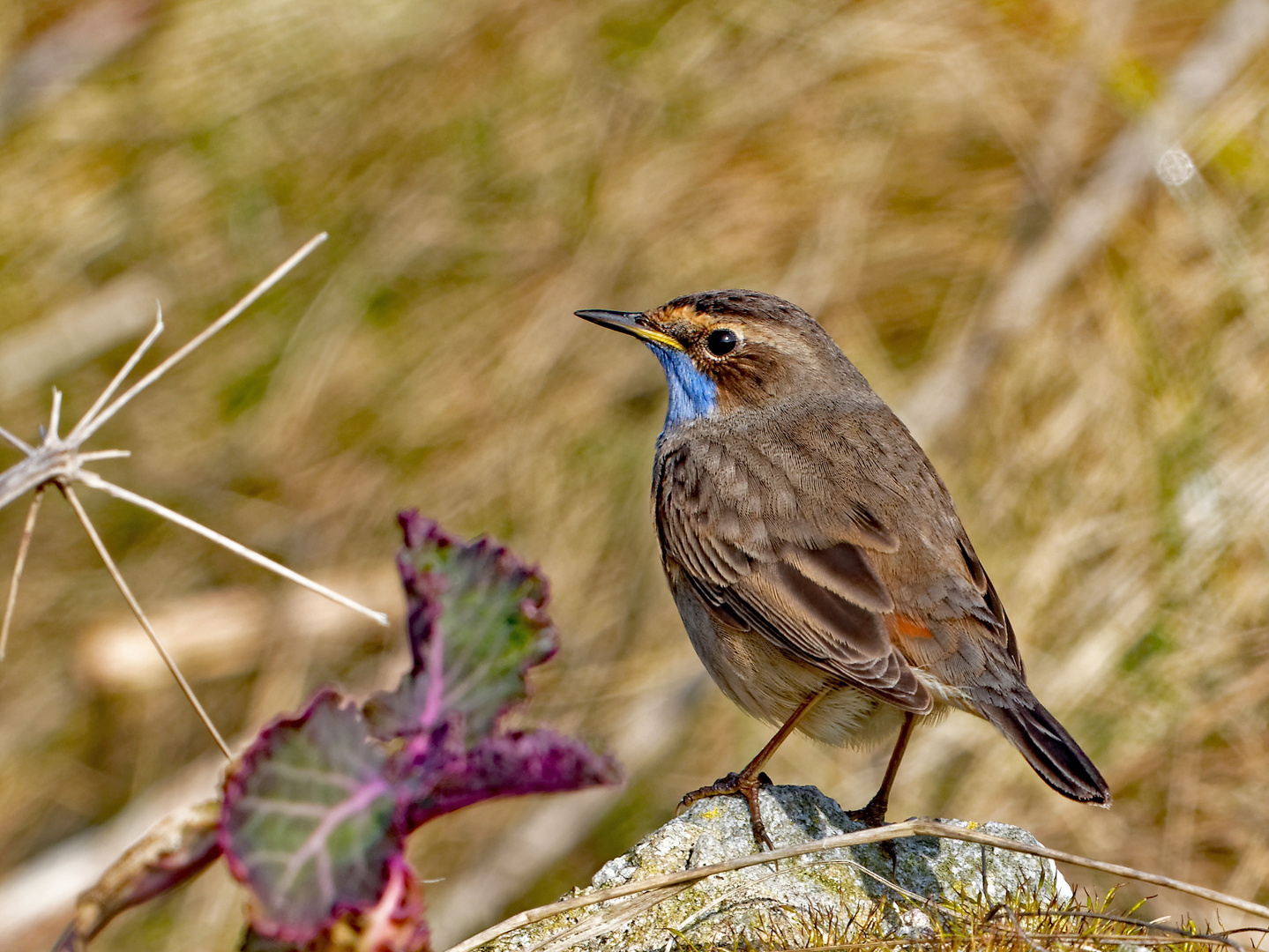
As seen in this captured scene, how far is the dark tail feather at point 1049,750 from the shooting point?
323 centimetres

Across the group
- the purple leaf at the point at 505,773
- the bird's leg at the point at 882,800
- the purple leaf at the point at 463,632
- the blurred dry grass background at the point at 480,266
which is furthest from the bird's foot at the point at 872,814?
the blurred dry grass background at the point at 480,266

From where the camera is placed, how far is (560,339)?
7.17 m

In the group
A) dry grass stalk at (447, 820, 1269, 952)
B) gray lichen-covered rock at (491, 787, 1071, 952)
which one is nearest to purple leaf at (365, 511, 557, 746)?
dry grass stalk at (447, 820, 1269, 952)

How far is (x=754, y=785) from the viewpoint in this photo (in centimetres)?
349

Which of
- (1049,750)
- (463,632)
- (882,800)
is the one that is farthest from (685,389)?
(463,632)

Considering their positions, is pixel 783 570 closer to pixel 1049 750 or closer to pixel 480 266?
pixel 1049 750

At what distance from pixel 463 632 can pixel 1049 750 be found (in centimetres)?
216

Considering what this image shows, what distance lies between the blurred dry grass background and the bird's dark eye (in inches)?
87.7

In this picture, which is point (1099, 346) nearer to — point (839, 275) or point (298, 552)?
point (839, 275)

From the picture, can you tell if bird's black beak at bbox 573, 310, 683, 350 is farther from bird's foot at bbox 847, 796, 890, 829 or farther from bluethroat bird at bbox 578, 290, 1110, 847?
bird's foot at bbox 847, 796, 890, 829

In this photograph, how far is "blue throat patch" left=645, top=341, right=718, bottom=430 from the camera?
16.0 feet

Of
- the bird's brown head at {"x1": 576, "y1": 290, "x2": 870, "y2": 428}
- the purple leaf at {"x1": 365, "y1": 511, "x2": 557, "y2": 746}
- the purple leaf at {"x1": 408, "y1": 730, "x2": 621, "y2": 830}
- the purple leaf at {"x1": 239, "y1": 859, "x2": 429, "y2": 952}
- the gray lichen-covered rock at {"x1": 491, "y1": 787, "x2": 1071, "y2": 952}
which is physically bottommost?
the gray lichen-covered rock at {"x1": 491, "y1": 787, "x2": 1071, "y2": 952}

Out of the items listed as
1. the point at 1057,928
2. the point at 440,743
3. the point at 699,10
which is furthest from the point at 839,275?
the point at 440,743

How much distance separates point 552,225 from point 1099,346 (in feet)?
10.00
